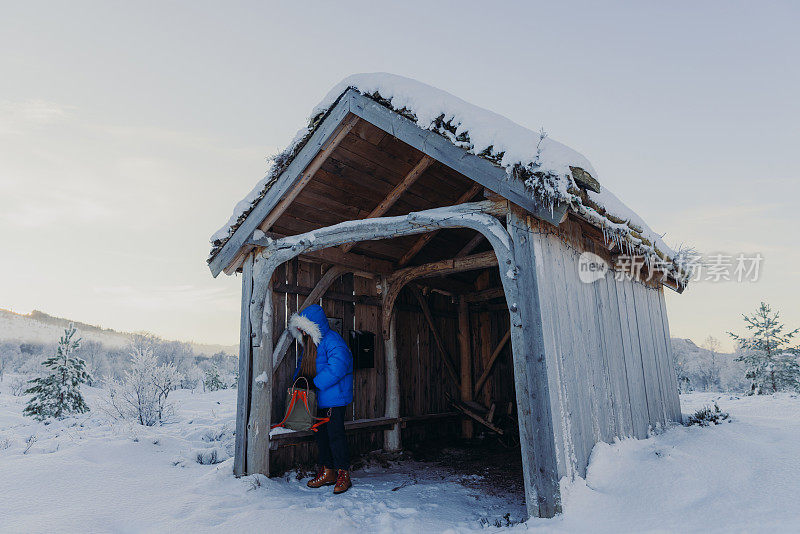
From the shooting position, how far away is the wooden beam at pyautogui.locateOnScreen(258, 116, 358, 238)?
216 inches

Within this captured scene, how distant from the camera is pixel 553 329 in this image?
435 centimetres

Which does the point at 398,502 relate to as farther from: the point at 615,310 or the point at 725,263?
the point at 725,263

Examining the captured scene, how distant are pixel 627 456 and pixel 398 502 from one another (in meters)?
2.33

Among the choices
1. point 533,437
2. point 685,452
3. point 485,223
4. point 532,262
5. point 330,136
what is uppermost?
point 330,136

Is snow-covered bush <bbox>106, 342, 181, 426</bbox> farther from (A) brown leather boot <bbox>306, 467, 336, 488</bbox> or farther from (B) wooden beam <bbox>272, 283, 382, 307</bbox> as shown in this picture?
(A) brown leather boot <bbox>306, 467, 336, 488</bbox>

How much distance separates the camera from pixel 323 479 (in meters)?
5.64

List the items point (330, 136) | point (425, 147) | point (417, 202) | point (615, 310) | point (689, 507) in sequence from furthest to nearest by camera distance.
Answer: point (417, 202)
point (615, 310)
point (330, 136)
point (425, 147)
point (689, 507)

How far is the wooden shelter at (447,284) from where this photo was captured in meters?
4.22

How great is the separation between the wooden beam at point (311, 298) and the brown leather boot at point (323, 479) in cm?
142

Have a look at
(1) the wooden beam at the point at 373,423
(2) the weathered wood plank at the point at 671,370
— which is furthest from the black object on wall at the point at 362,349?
(2) the weathered wood plank at the point at 671,370

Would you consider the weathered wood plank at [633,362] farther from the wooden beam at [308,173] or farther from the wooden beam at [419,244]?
the wooden beam at [308,173]

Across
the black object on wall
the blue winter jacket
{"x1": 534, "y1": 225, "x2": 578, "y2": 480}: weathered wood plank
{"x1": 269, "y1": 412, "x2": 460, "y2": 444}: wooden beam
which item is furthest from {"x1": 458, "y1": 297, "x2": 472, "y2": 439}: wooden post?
{"x1": 534, "y1": 225, "x2": 578, "y2": 480}: weathered wood plank

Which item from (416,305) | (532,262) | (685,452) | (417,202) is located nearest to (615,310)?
(685,452)

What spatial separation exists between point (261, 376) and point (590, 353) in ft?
12.4
